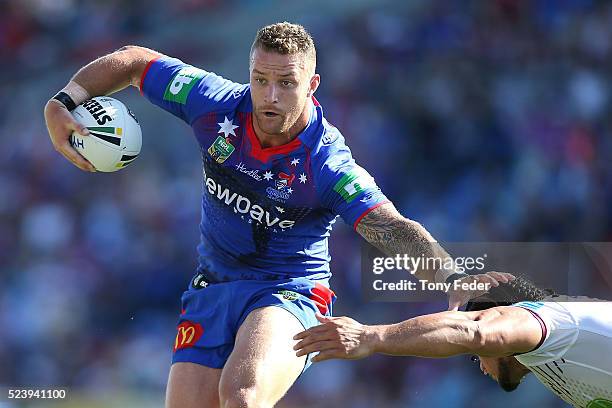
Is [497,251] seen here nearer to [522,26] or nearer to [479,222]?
[479,222]

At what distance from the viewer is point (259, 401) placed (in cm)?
402

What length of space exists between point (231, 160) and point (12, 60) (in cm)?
449

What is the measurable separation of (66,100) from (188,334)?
134 cm

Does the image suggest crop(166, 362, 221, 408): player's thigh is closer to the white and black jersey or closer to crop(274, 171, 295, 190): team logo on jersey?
crop(274, 171, 295, 190): team logo on jersey

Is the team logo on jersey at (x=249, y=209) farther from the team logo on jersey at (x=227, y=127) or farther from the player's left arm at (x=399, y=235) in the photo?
the player's left arm at (x=399, y=235)

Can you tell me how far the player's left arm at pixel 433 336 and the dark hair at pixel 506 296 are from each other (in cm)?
33

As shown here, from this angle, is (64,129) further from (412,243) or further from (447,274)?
(447,274)

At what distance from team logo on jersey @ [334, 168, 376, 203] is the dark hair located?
0.75 m

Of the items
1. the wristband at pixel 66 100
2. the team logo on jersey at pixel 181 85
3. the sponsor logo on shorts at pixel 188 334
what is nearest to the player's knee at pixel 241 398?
the sponsor logo on shorts at pixel 188 334

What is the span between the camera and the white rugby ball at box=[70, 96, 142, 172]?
468 cm

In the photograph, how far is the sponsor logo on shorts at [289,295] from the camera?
4507 mm

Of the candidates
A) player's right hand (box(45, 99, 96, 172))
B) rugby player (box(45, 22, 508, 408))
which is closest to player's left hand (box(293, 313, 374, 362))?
rugby player (box(45, 22, 508, 408))

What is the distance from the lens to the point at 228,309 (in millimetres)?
4539

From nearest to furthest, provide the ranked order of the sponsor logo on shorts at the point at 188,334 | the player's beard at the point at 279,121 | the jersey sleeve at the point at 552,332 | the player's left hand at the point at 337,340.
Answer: the player's left hand at the point at 337,340 < the jersey sleeve at the point at 552,332 < the player's beard at the point at 279,121 < the sponsor logo on shorts at the point at 188,334
